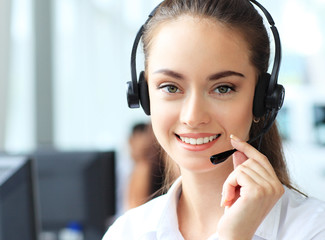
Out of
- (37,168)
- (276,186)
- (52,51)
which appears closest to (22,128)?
(52,51)

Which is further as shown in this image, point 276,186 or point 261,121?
point 261,121

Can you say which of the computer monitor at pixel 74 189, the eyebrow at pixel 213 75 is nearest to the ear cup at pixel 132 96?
the eyebrow at pixel 213 75

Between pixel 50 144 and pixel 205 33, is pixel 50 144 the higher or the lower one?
the lower one

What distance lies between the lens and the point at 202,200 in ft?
4.26

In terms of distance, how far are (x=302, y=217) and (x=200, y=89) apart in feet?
1.19

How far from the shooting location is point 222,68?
111 cm

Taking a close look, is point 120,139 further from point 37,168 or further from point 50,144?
point 37,168

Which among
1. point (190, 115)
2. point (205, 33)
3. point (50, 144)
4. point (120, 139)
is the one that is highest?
point (205, 33)

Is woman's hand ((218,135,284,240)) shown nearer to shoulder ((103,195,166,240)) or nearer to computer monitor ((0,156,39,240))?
shoulder ((103,195,166,240))

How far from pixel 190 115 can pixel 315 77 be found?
461cm

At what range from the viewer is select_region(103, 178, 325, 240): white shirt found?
113 centimetres

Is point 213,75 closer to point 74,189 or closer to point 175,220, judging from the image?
point 175,220

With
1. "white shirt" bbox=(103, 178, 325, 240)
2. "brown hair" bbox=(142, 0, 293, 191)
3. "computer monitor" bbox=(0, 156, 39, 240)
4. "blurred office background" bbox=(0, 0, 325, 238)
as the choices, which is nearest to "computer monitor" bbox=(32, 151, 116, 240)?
"computer monitor" bbox=(0, 156, 39, 240)

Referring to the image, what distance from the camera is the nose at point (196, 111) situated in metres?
1.10
